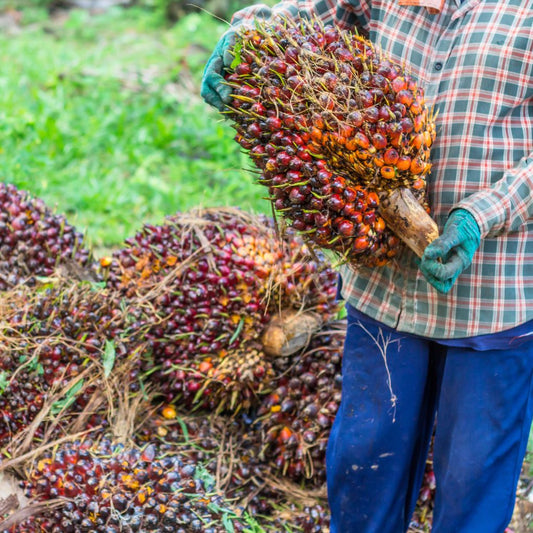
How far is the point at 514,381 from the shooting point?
6.04ft

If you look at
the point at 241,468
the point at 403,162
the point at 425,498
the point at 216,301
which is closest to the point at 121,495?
the point at 241,468

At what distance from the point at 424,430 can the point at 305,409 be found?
49cm

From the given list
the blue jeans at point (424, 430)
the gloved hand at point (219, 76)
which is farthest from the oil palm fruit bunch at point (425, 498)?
the gloved hand at point (219, 76)

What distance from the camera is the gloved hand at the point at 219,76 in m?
1.83

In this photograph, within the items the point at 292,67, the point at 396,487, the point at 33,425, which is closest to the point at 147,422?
the point at 33,425

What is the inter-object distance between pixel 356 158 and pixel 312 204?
152 millimetres

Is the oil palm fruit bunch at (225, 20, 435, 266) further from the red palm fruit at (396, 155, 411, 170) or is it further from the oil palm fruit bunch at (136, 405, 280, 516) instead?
the oil palm fruit bunch at (136, 405, 280, 516)

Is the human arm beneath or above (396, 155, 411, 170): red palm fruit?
beneath

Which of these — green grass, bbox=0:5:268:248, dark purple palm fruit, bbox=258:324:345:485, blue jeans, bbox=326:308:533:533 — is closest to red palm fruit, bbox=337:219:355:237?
blue jeans, bbox=326:308:533:533

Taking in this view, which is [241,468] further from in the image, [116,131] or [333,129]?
[116,131]

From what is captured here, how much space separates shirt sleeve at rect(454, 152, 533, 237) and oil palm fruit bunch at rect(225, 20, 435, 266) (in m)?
0.16

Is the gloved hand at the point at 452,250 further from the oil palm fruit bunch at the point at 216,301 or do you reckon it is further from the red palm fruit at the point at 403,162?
the oil palm fruit bunch at the point at 216,301

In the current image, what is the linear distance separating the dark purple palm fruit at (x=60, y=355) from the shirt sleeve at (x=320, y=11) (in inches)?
43.2

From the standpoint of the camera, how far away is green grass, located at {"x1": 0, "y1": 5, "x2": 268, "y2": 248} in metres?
4.18
